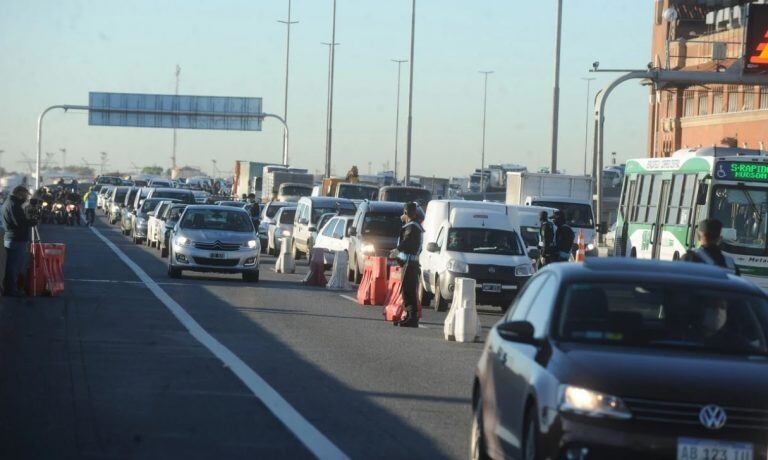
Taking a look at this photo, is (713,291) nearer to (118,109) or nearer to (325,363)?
(325,363)

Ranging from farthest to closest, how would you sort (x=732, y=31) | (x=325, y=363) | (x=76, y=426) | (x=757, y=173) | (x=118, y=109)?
1. (x=118, y=109)
2. (x=732, y=31)
3. (x=757, y=173)
4. (x=325, y=363)
5. (x=76, y=426)

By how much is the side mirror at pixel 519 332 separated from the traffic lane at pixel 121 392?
6.74 feet

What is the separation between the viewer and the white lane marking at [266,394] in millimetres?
10742

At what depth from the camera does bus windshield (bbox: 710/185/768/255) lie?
28.0 meters

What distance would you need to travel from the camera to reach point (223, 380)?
48.5 ft

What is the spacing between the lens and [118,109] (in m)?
88.8

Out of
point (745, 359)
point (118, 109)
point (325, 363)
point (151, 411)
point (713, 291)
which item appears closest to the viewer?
point (745, 359)

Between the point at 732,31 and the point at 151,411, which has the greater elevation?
the point at 732,31

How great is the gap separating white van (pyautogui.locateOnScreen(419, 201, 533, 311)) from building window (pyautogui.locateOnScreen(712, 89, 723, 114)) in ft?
185

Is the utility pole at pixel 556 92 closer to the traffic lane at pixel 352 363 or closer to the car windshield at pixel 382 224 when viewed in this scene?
the car windshield at pixel 382 224

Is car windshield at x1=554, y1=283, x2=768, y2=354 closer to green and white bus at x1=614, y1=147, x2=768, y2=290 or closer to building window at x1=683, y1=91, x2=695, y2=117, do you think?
green and white bus at x1=614, y1=147, x2=768, y2=290

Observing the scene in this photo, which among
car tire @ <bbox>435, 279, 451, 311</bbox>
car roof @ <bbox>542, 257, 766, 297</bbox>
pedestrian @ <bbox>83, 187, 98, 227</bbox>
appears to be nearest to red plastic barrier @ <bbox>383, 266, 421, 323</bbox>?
car tire @ <bbox>435, 279, 451, 311</bbox>

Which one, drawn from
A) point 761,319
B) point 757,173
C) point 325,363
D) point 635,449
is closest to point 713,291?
point 761,319

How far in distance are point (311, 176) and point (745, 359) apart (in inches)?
2883
